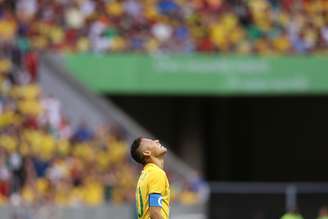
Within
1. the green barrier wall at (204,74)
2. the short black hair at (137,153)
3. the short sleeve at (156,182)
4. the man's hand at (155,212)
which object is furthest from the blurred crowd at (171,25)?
the man's hand at (155,212)

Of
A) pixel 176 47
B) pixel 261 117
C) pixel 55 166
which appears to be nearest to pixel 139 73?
pixel 176 47

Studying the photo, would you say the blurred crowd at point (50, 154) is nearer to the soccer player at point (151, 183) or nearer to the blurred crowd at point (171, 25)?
the blurred crowd at point (171, 25)

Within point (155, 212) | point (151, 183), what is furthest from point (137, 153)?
point (155, 212)

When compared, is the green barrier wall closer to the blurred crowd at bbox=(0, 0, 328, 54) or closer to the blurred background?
the blurred background

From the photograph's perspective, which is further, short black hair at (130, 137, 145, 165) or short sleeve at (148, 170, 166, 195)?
short black hair at (130, 137, 145, 165)

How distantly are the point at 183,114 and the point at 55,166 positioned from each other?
24.8 ft

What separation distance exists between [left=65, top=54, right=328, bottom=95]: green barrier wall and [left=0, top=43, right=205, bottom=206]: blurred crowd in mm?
1964

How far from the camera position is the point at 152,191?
8.50 m

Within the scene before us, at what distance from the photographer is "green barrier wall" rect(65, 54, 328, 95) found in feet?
79.2

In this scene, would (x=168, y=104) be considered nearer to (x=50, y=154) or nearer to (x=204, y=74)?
(x=204, y=74)

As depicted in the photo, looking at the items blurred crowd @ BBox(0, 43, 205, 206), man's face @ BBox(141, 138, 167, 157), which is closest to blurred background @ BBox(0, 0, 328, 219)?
blurred crowd @ BBox(0, 43, 205, 206)

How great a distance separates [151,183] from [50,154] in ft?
41.1

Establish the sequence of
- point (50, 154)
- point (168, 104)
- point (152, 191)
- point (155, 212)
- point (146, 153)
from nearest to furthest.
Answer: point (155, 212), point (152, 191), point (146, 153), point (50, 154), point (168, 104)

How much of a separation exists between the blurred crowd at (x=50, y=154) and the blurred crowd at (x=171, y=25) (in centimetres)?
141
